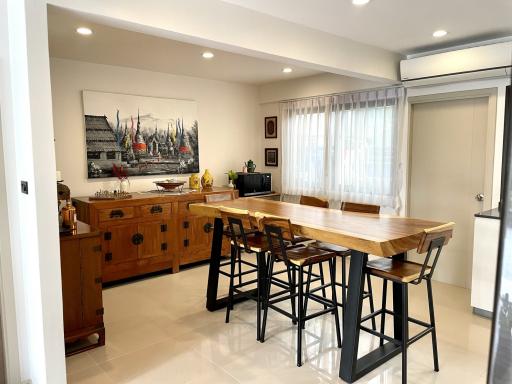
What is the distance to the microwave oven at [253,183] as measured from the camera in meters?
5.60

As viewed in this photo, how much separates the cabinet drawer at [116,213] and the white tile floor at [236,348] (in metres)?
0.86

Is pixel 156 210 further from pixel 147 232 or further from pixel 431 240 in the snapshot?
pixel 431 240

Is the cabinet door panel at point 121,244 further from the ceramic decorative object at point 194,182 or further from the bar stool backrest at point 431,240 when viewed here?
the bar stool backrest at point 431,240

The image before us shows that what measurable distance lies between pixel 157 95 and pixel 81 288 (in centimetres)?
299

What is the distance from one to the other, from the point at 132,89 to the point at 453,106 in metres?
3.79

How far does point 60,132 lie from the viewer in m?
4.34

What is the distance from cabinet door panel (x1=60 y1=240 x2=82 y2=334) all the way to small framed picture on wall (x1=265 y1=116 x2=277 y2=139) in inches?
153

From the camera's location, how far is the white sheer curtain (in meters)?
4.57

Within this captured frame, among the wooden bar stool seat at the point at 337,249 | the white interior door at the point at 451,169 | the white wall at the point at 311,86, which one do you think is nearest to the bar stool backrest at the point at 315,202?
the wooden bar stool seat at the point at 337,249

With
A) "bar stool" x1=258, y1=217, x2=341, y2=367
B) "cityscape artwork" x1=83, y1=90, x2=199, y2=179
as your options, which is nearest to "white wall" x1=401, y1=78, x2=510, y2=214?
"bar stool" x1=258, y1=217, x2=341, y2=367

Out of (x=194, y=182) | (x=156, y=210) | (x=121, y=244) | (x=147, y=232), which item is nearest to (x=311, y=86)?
(x=194, y=182)

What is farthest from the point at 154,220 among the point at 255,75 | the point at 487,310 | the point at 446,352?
the point at 487,310

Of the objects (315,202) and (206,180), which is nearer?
(315,202)

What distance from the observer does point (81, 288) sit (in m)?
2.84
